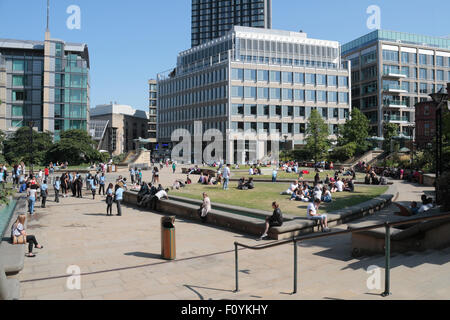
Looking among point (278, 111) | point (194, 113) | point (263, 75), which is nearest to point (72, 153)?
point (194, 113)

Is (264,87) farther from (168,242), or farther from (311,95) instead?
(168,242)

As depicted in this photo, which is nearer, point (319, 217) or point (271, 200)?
point (319, 217)

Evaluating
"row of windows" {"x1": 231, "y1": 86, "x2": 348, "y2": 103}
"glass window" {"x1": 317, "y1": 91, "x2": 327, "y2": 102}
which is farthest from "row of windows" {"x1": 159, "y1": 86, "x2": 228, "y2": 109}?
"glass window" {"x1": 317, "y1": 91, "x2": 327, "y2": 102}

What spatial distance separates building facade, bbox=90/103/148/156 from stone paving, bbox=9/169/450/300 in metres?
112

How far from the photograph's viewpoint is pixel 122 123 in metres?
130

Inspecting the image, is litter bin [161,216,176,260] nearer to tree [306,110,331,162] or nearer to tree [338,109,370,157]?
tree [306,110,331,162]

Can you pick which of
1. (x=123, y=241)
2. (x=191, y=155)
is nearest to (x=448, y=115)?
(x=123, y=241)

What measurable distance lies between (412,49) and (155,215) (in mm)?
83006

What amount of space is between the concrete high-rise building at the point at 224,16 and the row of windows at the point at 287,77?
68476 millimetres

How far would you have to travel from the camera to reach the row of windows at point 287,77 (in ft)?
251

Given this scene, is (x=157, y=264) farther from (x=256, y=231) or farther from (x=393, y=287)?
(x=393, y=287)

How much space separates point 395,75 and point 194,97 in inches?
1687

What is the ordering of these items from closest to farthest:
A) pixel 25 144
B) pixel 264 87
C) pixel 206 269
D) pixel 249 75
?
pixel 206 269, pixel 25 144, pixel 249 75, pixel 264 87
